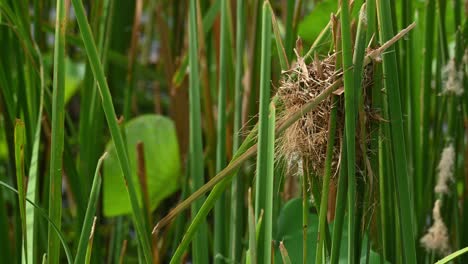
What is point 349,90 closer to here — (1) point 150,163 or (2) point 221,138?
(2) point 221,138

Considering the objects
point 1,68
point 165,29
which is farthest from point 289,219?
point 165,29

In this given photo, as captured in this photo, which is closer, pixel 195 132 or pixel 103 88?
pixel 103 88

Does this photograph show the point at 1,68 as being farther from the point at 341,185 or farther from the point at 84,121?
the point at 341,185

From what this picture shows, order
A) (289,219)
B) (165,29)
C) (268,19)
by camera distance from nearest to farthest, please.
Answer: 1. (268,19)
2. (289,219)
3. (165,29)

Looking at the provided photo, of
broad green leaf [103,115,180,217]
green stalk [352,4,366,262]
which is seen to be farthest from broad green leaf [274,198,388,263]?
broad green leaf [103,115,180,217]

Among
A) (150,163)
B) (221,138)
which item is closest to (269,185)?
(221,138)

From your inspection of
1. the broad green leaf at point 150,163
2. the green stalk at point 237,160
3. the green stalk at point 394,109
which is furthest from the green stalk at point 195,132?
the broad green leaf at point 150,163
